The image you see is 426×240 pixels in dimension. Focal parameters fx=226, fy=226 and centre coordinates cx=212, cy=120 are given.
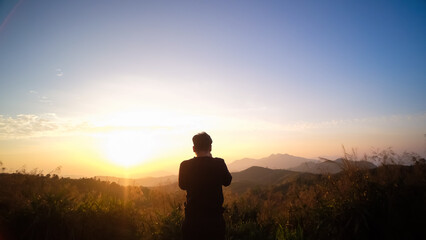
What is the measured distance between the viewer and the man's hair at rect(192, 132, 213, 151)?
3.14m

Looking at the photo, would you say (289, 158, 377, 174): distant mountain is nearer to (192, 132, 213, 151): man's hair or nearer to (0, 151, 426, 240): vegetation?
(0, 151, 426, 240): vegetation

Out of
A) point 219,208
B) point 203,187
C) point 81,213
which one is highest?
point 203,187

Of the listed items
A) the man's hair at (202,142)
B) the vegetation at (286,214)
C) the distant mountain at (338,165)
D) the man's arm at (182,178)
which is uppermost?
the man's hair at (202,142)

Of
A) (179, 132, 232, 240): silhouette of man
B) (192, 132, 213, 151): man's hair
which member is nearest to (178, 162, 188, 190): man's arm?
(179, 132, 232, 240): silhouette of man

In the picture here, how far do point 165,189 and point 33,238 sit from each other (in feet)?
15.1

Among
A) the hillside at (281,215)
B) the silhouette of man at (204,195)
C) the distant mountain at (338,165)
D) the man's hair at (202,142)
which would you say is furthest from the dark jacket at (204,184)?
the distant mountain at (338,165)

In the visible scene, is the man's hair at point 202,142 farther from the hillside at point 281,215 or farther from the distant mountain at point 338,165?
the distant mountain at point 338,165

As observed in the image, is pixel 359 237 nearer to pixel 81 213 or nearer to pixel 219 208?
pixel 219 208

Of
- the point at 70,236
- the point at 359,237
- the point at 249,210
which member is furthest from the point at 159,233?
the point at 359,237

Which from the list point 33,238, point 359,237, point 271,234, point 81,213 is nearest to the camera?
point 359,237

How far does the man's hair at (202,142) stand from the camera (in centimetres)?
314

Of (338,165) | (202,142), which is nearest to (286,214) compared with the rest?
(338,165)

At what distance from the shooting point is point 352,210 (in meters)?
4.57

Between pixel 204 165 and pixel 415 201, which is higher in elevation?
pixel 204 165
